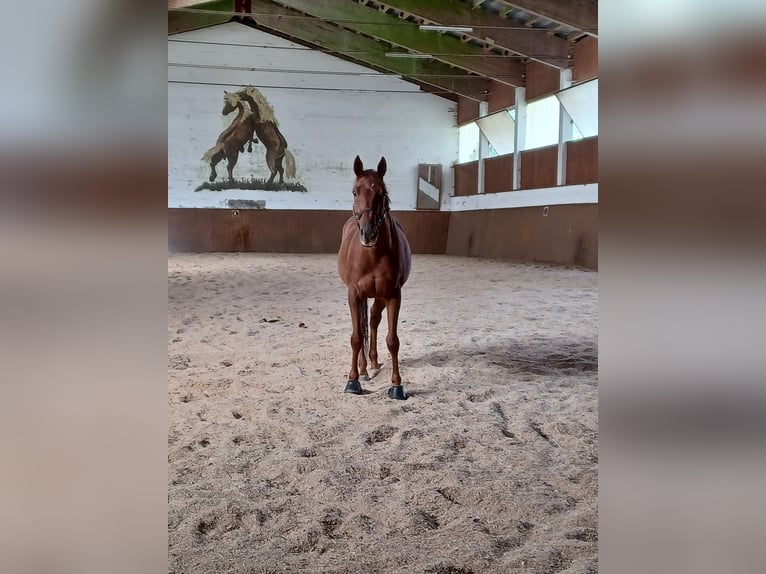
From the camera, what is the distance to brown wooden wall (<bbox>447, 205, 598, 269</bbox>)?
38.5 ft

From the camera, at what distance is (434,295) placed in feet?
25.9

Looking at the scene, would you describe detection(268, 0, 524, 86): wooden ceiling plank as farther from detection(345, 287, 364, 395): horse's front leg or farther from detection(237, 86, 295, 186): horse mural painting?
detection(345, 287, 364, 395): horse's front leg

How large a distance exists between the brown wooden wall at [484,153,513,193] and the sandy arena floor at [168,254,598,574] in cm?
952

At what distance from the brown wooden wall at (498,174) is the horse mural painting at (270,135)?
5.07 metres

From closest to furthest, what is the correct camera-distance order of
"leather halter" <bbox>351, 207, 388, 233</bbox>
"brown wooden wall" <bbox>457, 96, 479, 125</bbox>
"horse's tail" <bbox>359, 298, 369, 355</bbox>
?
"leather halter" <bbox>351, 207, 388, 233</bbox>
"horse's tail" <bbox>359, 298, 369, 355</bbox>
"brown wooden wall" <bbox>457, 96, 479, 125</bbox>

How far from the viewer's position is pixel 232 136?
53.1 ft

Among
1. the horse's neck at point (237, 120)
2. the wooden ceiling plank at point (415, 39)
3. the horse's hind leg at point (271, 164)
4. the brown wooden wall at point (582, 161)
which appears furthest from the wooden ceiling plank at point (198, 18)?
the brown wooden wall at point (582, 161)

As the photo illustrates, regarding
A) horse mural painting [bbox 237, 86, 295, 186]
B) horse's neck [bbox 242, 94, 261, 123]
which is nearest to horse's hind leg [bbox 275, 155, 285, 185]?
horse mural painting [bbox 237, 86, 295, 186]

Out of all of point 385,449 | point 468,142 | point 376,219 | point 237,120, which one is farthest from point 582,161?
point 385,449

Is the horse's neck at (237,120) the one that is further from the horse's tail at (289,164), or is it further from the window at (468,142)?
the window at (468,142)

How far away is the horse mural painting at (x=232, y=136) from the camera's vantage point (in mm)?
16141
